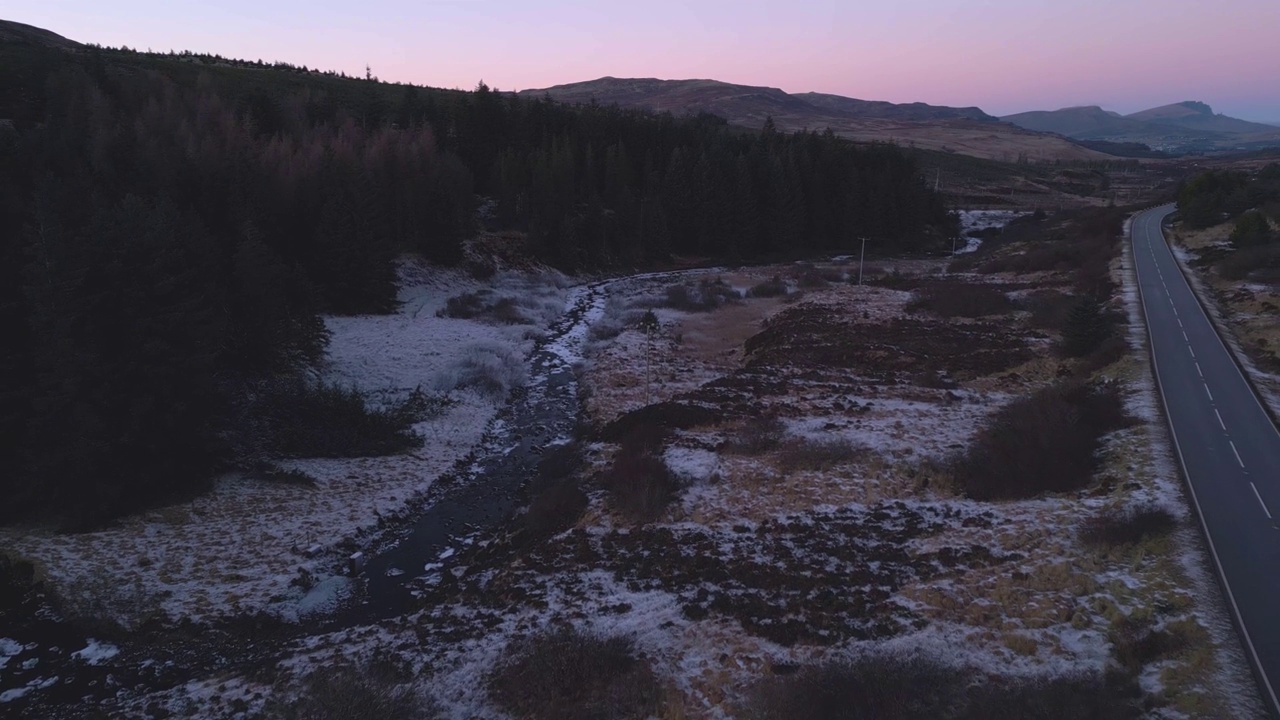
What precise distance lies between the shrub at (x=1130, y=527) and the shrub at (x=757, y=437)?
32.2ft

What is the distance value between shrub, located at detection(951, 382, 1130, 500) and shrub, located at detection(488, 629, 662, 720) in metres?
12.0

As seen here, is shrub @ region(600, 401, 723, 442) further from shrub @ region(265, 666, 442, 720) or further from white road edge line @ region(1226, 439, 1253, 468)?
white road edge line @ region(1226, 439, 1253, 468)

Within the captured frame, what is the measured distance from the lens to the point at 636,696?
1219 cm

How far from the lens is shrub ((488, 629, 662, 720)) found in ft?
39.2

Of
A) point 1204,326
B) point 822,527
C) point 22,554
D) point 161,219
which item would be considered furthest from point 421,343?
point 1204,326

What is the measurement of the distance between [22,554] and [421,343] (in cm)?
2226

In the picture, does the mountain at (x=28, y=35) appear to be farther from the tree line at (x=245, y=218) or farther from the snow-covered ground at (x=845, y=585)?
the snow-covered ground at (x=845, y=585)

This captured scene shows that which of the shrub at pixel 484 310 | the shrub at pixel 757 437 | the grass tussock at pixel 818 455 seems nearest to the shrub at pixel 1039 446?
the grass tussock at pixel 818 455

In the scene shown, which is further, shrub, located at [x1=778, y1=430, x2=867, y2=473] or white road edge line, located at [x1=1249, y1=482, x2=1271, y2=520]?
shrub, located at [x1=778, y1=430, x2=867, y2=473]

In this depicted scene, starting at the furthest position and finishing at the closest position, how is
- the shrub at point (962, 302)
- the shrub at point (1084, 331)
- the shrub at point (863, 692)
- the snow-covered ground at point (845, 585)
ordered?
the shrub at point (962, 302), the shrub at point (1084, 331), the snow-covered ground at point (845, 585), the shrub at point (863, 692)

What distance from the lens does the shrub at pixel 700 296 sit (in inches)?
2093

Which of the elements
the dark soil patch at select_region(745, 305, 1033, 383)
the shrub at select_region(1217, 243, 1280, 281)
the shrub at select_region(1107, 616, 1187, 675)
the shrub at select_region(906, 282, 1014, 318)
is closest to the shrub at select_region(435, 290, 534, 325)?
the dark soil patch at select_region(745, 305, 1033, 383)

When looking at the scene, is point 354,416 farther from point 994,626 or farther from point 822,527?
point 994,626

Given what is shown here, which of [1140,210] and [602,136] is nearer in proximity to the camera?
[602,136]
